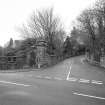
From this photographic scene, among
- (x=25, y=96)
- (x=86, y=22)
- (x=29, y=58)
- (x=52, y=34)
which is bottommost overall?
(x=25, y=96)

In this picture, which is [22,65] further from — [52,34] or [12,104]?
[52,34]

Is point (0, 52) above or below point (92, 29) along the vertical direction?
below

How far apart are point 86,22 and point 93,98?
2792 centimetres

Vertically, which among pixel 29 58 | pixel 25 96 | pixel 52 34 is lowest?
pixel 25 96

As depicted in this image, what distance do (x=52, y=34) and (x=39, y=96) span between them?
1178 inches

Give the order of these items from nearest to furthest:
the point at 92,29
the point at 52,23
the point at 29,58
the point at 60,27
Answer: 1. the point at 29,58
2. the point at 92,29
3. the point at 52,23
4. the point at 60,27

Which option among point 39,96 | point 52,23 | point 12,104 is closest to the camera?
point 12,104

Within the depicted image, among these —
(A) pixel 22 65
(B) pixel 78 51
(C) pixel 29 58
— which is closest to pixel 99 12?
(C) pixel 29 58

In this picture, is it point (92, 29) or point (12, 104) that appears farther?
point (92, 29)

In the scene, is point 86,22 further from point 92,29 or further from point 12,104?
point 12,104

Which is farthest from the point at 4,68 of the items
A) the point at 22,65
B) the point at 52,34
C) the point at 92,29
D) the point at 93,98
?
the point at 92,29

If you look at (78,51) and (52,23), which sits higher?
(52,23)

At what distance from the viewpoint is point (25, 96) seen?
20.5 ft

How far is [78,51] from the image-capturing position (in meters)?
76.2
